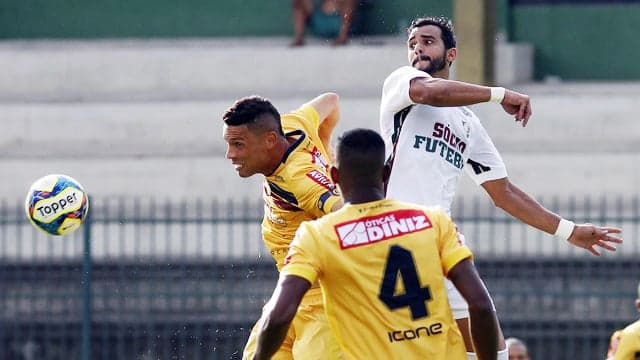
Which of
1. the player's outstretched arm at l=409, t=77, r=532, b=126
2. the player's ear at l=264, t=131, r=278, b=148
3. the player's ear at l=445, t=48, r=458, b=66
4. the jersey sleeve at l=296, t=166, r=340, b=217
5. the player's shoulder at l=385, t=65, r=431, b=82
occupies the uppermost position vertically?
the player's ear at l=445, t=48, r=458, b=66

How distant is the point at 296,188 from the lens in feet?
21.2

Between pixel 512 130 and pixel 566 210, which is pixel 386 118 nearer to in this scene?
pixel 566 210

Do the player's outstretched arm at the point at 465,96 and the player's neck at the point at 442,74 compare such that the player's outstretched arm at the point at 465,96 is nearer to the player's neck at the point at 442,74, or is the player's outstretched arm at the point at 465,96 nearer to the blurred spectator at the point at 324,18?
the player's neck at the point at 442,74

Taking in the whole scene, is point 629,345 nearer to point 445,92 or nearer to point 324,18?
point 445,92

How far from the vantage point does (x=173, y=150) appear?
55.6ft

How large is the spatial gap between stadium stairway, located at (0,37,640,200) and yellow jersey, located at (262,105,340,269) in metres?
8.84

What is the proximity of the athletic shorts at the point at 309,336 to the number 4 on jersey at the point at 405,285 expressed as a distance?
1198 mm

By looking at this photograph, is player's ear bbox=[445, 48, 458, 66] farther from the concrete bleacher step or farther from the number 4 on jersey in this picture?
the concrete bleacher step

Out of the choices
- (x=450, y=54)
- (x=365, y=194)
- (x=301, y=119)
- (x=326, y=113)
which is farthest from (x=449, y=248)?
(x=326, y=113)

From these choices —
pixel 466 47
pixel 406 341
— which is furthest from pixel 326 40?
pixel 406 341

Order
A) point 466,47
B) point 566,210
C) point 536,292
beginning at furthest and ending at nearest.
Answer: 1. point 466,47
2. point 566,210
3. point 536,292

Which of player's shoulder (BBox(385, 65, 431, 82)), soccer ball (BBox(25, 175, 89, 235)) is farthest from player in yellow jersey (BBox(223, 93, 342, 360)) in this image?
soccer ball (BBox(25, 175, 89, 235))

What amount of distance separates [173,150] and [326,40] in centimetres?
267

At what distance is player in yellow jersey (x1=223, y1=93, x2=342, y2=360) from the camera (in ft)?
20.9
